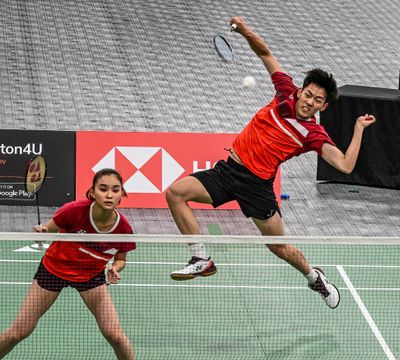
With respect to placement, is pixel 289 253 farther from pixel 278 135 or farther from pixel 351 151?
pixel 351 151

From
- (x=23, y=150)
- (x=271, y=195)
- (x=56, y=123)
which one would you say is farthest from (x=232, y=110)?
(x=271, y=195)

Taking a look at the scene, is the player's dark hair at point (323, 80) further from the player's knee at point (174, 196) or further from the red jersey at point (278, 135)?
the player's knee at point (174, 196)

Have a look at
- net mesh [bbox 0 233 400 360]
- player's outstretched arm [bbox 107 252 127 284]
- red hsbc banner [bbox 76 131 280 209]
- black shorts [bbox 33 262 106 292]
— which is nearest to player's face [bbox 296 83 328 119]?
net mesh [bbox 0 233 400 360]

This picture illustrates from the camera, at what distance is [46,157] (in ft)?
49.3

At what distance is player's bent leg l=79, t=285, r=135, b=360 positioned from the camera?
30.7ft

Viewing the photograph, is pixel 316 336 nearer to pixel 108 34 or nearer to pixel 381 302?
Answer: pixel 381 302

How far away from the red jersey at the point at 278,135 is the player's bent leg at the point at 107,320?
177 centimetres

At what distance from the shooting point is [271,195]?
1045cm

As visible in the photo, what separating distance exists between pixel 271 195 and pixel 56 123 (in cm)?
812

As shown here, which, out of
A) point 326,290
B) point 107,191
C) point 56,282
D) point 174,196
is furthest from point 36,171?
point 326,290

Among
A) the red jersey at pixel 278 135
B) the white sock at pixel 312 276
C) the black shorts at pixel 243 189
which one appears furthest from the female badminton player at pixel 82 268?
the white sock at pixel 312 276

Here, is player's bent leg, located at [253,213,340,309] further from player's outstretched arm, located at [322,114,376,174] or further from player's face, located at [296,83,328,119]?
player's face, located at [296,83,328,119]

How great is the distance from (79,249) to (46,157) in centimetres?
588

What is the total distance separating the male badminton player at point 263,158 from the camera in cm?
1008
